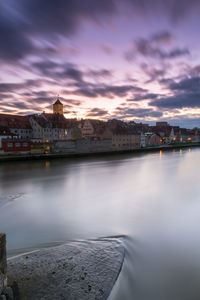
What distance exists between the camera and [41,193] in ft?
44.5

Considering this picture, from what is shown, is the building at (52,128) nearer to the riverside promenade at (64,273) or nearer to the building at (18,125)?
the building at (18,125)

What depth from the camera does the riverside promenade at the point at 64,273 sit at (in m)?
3.51

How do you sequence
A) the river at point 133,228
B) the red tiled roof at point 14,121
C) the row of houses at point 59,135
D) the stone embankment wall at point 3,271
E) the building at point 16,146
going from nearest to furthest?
1. the stone embankment wall at point 3,271
2. the river at point 133,228
3. the building at point 16,146
4. the row of houses at point 59,135
5. the red tiled roof at point 14,121

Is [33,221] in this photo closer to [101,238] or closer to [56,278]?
[101,238]

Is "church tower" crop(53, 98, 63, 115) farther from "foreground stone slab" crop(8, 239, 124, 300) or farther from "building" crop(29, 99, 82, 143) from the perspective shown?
"foreground stone slab" crop(8, 239, 124, 300)

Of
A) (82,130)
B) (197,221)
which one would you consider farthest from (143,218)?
(82,130)

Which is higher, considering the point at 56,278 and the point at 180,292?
the point at 56,278

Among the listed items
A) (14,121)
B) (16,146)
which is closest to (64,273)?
(16,146)

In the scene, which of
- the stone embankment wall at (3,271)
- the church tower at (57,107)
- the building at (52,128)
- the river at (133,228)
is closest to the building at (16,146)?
the building at (52,128)

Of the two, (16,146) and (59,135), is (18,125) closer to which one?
(59,135)

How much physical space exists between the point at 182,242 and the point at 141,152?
4739cm

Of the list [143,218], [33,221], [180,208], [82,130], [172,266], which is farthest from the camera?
[82,130]

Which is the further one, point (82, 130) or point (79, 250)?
point (82, 130)

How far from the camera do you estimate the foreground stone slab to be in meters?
3.57
